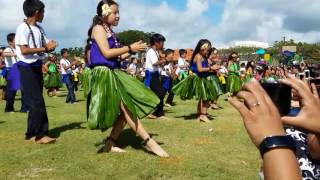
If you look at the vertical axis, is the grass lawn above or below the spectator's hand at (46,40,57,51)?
below

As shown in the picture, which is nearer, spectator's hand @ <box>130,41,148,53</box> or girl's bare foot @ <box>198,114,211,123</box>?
spectator's hand @ <box>130,41,148,53</box>

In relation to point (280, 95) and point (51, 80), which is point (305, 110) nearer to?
point (280, 95)

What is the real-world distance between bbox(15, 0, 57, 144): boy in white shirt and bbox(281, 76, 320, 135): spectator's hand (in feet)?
17.6

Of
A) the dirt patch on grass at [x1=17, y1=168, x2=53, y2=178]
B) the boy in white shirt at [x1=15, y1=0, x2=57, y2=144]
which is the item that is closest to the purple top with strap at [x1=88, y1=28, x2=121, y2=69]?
the boy in white shirt at [x1=15, y1=0, x2=57, y2=144]

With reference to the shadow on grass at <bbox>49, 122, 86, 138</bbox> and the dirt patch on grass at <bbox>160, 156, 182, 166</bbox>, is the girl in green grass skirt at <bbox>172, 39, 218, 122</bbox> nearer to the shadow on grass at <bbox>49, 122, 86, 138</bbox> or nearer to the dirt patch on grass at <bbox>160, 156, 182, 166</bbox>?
the shadow on grass at <bbox>49, 122, 86, 138</bbox>

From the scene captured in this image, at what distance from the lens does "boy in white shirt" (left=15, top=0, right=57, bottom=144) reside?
6.59 meters

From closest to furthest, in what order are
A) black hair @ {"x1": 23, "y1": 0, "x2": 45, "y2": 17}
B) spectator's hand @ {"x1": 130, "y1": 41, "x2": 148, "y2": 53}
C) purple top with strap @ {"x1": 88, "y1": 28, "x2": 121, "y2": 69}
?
spectator's hand @ {"x1": 130, "y1": 41, "x2": 148, "y2": 53}
purple top with strap @ {"x1": 88, "y1": 28, "x2": 121, "y2": 69}
black hair @ {"x1": 23, "y1": 0, "x2": 45, "y2": 17}

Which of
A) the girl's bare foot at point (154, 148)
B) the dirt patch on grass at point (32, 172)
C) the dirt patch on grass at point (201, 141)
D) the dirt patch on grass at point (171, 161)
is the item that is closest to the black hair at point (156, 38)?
the dirt patch on grass at point (201, 141)

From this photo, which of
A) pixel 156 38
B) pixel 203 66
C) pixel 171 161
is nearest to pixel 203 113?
pixel 203 66

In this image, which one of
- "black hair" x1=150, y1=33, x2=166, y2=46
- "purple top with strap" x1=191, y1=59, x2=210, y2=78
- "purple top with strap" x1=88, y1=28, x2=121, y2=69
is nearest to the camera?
"purple top with strap" x1=88, y1=28, x2=121, y2=69

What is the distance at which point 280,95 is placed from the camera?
62.3 inches

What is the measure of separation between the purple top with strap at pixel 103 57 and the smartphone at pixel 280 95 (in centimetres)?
417

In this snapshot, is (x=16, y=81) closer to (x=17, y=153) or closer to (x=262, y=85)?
(x=17, y=153)

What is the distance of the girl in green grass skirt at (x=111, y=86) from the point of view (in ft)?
18.2
